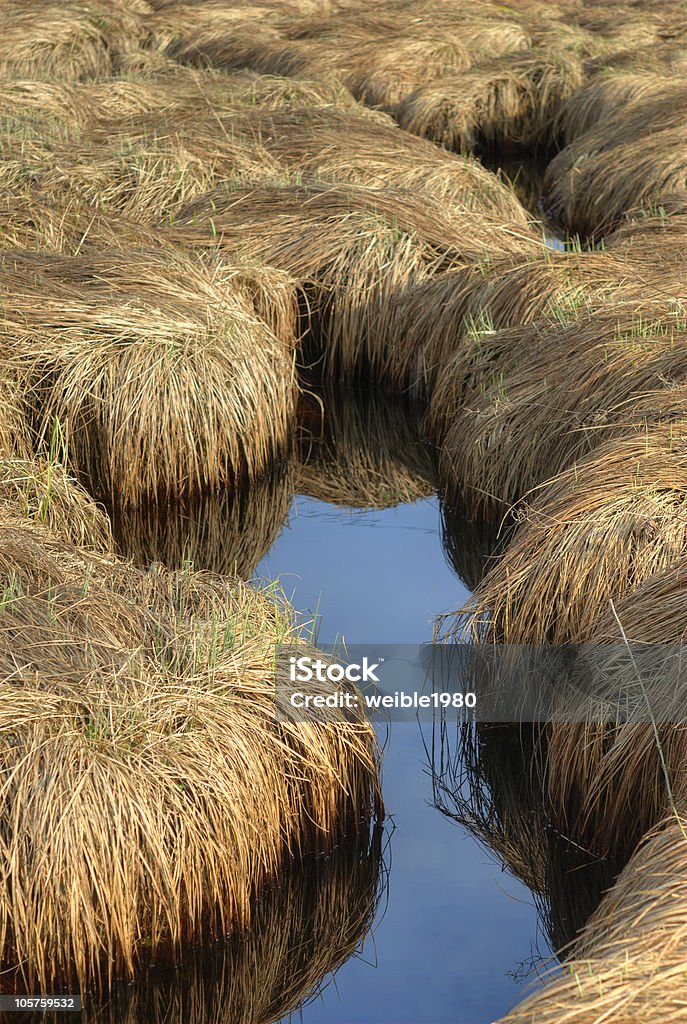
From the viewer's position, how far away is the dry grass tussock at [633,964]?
2.43 meters

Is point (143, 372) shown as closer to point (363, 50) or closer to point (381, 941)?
point (381, 941)

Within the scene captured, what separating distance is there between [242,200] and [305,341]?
40.8 inches

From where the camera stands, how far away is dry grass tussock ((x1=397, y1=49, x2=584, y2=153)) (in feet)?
37.4

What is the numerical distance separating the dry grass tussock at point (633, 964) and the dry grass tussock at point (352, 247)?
4185 mm

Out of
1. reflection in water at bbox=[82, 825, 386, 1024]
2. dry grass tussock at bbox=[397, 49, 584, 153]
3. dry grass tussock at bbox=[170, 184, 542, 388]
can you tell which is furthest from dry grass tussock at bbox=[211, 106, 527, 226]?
reflection in water at bbox=[82, 825, 386, 1024]

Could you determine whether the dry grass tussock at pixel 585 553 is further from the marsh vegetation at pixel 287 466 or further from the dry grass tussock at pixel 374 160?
the dry grass tussock at pixel 374 160

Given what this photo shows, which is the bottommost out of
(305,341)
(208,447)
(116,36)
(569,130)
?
(208,447)

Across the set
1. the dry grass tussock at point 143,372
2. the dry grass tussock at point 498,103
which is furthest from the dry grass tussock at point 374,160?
the dry grass tussock at point 498,103

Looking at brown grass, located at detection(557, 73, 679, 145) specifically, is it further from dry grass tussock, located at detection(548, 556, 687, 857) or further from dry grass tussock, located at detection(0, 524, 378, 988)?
dry grass tussock, located at detection(0, 524, 378, 988)

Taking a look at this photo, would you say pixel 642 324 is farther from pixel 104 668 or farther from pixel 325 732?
pixel 104 668

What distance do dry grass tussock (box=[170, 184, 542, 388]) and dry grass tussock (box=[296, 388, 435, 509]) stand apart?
0.62 ft

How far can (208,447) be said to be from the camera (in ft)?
19.2

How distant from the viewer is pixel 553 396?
542cm

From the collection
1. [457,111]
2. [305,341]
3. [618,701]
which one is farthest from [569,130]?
[618,701]
